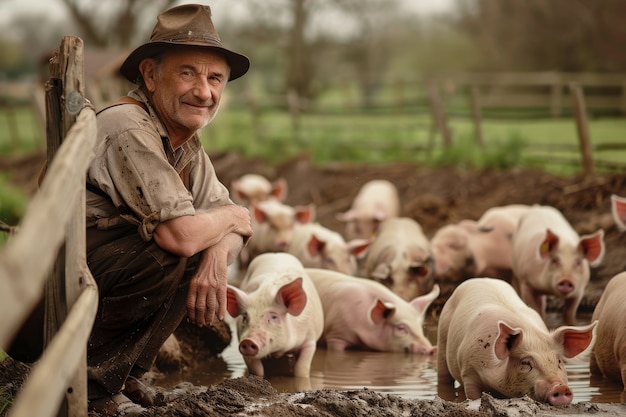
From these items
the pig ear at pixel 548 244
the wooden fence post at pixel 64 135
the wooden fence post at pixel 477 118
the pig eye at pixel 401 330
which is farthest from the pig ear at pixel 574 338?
the wooden fence post at pixel 477 118

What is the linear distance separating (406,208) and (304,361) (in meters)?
6.71

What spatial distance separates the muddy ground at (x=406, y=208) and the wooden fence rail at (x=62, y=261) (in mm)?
919

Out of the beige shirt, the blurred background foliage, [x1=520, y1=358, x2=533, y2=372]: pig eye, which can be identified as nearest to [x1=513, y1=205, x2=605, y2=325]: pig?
[x1=520, y1=358, x2=533, y2=372]: pig eye

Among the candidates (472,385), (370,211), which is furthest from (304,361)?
(370,211)

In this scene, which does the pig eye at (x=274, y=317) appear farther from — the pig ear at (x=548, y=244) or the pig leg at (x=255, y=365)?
the pig ear at (x=548, y=244)

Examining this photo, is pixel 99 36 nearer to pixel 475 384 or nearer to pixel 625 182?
pixel 625 182

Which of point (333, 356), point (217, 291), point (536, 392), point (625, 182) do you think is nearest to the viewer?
point (217, 291)

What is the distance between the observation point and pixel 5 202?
37.7ft

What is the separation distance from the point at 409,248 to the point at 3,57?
54.7m

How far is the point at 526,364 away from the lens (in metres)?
4.82

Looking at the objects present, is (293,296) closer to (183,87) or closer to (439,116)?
(183,87)

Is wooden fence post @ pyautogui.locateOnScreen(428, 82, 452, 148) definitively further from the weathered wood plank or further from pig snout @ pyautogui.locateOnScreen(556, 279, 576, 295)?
the weathered wood plank

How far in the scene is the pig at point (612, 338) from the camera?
5.24 m

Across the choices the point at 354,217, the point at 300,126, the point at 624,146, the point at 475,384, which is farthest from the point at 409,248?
the point at 300,126
